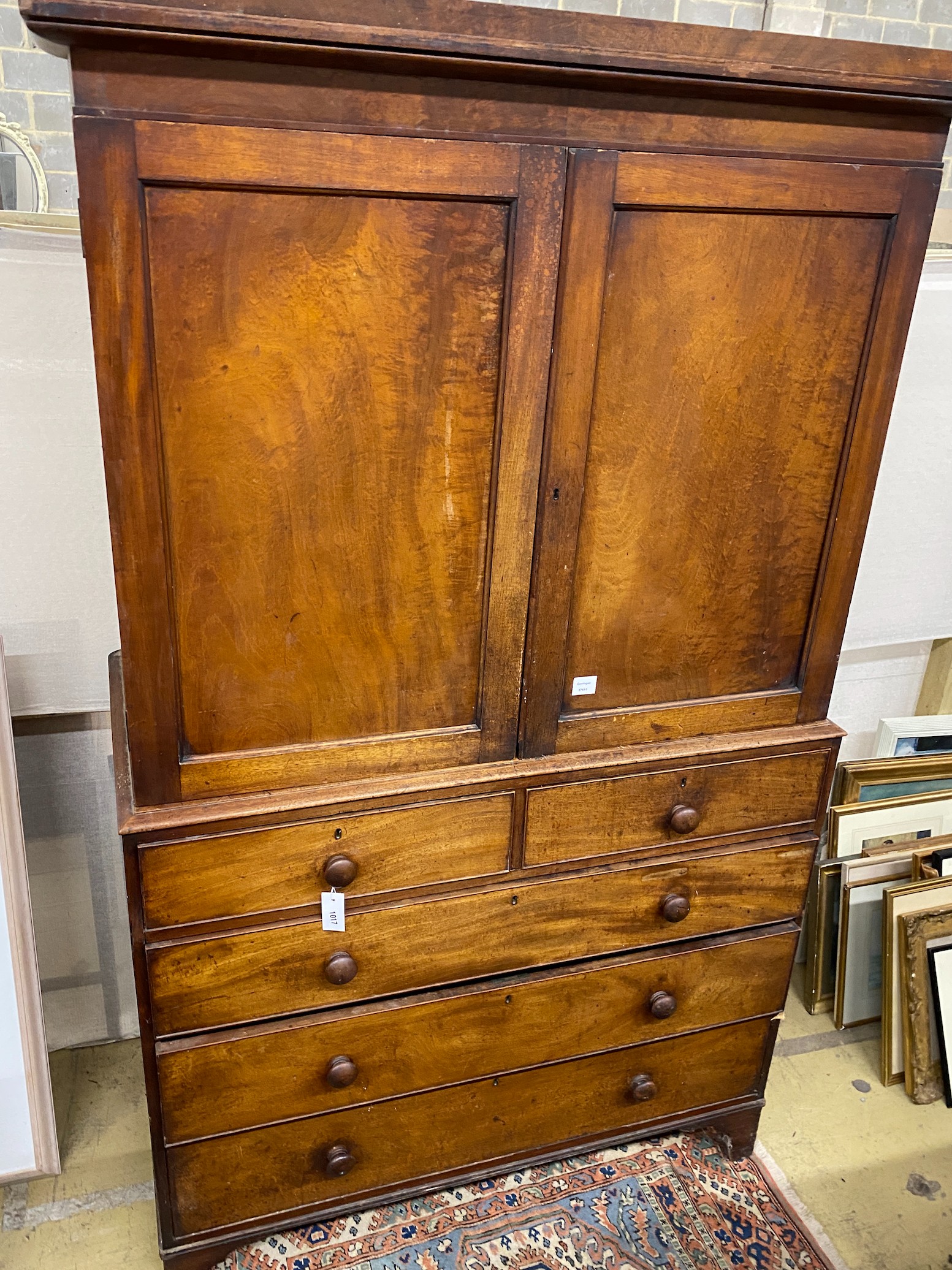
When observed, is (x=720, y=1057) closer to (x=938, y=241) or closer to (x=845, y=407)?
(x=845, y=407)

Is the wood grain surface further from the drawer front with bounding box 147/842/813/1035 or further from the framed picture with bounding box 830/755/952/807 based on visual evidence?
the framed picture with bounding box 830/755/952/807

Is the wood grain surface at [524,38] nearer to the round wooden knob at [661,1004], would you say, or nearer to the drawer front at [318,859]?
the drawer front at [318,859]

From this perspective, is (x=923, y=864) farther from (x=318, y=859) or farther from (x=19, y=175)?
(x=19, y=175)

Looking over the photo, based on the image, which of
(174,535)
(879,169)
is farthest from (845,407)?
(174,535)

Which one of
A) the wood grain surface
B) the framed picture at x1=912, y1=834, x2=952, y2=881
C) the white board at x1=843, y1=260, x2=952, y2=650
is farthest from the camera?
the framed picture at x1=912, y1=834, x2=952, y2=881

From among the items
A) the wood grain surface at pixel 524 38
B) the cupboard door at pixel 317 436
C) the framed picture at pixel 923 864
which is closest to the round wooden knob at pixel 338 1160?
the cupboard door at pixel 317 436

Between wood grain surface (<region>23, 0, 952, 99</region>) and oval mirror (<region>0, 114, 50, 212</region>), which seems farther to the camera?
oval mirror (<region>0, 114, 50, 212</region>)

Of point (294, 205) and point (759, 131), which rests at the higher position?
Answer: point (759, 131)

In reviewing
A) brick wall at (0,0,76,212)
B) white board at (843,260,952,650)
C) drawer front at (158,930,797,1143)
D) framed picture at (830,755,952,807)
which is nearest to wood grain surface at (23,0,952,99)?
brick wall at (0,0,76,212)

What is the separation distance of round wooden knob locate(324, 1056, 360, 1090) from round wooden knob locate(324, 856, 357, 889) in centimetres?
33

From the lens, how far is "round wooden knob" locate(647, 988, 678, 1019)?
1699mm

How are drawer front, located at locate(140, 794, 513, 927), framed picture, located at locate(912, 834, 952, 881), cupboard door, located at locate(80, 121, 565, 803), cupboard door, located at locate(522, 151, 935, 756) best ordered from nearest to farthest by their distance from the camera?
1. cupboard door, located at locate(80, 121, 565, 803)
2. cupboard door, located at locate(522, 151, 935, 756)
3. drawer front, located at locate(140, 794, 513, 927)
4. framed picture, located at locate(912, 834, 952, 881)

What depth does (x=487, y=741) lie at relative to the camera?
1.45 metres

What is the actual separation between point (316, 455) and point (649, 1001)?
3.71ft
